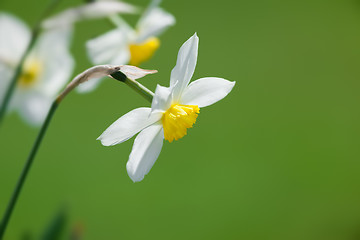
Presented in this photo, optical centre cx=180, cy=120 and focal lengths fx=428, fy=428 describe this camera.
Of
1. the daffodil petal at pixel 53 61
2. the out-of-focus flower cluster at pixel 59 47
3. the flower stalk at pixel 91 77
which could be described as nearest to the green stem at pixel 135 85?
the flower stalk at pixel 91 77

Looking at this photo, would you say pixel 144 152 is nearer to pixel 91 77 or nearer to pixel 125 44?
pixel 91 77

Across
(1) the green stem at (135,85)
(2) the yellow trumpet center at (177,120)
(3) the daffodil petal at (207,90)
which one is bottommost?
(2) the yellow trumpet center at (177,120)

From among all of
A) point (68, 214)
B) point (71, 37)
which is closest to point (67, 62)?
point (71, 37)

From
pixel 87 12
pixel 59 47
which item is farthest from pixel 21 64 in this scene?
pixel 59 47

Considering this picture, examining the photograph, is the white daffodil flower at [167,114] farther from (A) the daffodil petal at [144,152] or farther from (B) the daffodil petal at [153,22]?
(B) the daffodil petal at [153,22]

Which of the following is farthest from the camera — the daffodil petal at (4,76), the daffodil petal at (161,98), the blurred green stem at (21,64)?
the daffodil petal at (4,76)

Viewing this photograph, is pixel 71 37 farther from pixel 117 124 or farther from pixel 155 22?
pixel 117 124

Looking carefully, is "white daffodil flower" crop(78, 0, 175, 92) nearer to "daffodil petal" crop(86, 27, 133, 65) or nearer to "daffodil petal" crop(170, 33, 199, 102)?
"daffodil petal" crop(86, 27, 133, 65)
